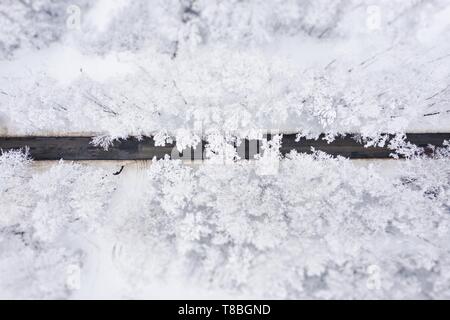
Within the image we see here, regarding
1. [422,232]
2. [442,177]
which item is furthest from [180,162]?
[442,177]

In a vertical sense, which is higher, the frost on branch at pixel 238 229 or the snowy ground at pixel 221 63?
the snowy ground at pixel 221 63

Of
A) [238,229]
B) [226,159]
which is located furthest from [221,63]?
[238,229]

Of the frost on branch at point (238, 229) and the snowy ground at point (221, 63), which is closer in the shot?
the frost on branch at point (238, 229)

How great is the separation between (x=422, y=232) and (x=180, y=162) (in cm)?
1015

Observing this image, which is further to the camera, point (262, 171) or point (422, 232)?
point (262, 171)

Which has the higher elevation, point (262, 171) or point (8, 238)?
point (262, 171)

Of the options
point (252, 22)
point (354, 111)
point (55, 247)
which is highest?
point (252, 22)

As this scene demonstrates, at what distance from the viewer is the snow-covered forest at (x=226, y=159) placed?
13.6 metres

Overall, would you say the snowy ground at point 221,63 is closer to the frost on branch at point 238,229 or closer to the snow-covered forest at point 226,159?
the snow-covered forest at point 226,159

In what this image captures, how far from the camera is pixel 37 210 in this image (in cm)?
1438

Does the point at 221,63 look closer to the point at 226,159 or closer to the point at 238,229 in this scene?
the point at 226,159

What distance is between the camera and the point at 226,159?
15.3 m

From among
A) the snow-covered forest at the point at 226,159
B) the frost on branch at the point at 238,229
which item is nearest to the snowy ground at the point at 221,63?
the snow-covered forest at the point at 226,159

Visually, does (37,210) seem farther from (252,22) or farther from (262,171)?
(252,22)
